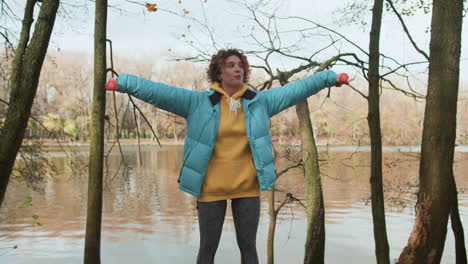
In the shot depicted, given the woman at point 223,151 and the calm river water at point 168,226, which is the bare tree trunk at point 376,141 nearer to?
the woman at point 223,151

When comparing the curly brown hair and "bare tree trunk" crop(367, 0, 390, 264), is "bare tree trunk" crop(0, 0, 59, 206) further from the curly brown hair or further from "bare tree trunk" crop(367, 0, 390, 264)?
"bare tree trunk" crop(367, 0, 390, 264)

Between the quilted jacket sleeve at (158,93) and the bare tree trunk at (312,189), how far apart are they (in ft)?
15.0

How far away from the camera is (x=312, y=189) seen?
22.1ft

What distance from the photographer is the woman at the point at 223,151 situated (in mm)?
2207

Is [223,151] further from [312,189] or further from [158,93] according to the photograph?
[312,189]

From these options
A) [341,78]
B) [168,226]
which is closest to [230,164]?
[341,78]

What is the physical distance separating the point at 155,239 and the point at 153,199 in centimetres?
437

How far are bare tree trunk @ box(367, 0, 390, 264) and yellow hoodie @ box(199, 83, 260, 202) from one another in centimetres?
223

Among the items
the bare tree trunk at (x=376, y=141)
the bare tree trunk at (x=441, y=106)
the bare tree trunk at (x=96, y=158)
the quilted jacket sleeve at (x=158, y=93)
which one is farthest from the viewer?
the bare tree trunk at (x=376, y=141)

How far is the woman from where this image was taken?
86.9 inches

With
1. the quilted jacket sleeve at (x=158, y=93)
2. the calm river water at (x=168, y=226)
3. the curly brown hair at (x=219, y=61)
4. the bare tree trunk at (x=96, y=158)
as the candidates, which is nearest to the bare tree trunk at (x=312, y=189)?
the calm river water at (x=168, y=226)

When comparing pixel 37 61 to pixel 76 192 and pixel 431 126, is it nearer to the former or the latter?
pixel 431 126

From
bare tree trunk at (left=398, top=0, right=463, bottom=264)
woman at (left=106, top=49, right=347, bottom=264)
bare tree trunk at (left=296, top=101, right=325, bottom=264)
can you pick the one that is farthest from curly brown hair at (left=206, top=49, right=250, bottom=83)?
bare tree trunk at (left=296, top=101, right=325, bottom=264)

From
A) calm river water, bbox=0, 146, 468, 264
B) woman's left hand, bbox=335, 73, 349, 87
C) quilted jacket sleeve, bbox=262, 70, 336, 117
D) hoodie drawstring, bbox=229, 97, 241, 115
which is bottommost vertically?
calm river water, bbox=0, 146, 468, 264
